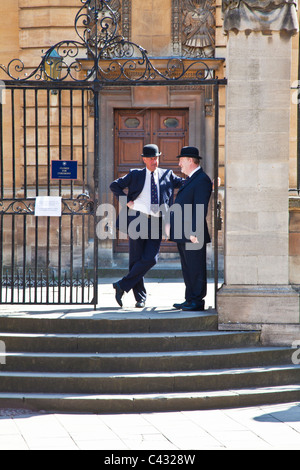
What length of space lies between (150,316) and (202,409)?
135cm

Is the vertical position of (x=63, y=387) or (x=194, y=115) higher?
(x=194, y=115)

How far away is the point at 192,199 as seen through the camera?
815 cm

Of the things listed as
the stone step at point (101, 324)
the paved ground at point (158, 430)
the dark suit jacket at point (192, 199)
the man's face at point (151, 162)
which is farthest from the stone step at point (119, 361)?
the man's face at point (151, 162)

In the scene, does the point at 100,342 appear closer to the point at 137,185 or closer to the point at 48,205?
the point at 48,205

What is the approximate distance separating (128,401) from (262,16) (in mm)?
4248

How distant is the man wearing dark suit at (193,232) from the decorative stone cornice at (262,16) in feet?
4.91

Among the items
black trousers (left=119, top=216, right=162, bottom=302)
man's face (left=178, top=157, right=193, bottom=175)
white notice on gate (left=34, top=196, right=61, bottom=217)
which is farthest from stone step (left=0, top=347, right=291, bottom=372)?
man's face (left=178, top=157, right=193, bottom=175)

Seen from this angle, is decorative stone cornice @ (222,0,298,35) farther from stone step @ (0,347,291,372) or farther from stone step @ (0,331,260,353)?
stone step @ (0,347,291,372)

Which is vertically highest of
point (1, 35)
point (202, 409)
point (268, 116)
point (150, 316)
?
point (1, 35)

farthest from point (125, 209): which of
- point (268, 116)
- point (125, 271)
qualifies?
point (125, 271)

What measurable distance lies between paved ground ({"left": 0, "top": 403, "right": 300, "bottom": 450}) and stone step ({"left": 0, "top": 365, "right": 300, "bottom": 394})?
14.9 inches

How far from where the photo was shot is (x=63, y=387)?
6.82 m

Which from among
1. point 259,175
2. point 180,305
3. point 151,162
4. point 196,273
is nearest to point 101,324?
point 180,305

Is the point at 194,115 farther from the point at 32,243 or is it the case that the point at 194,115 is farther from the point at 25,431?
the point at 25,431
